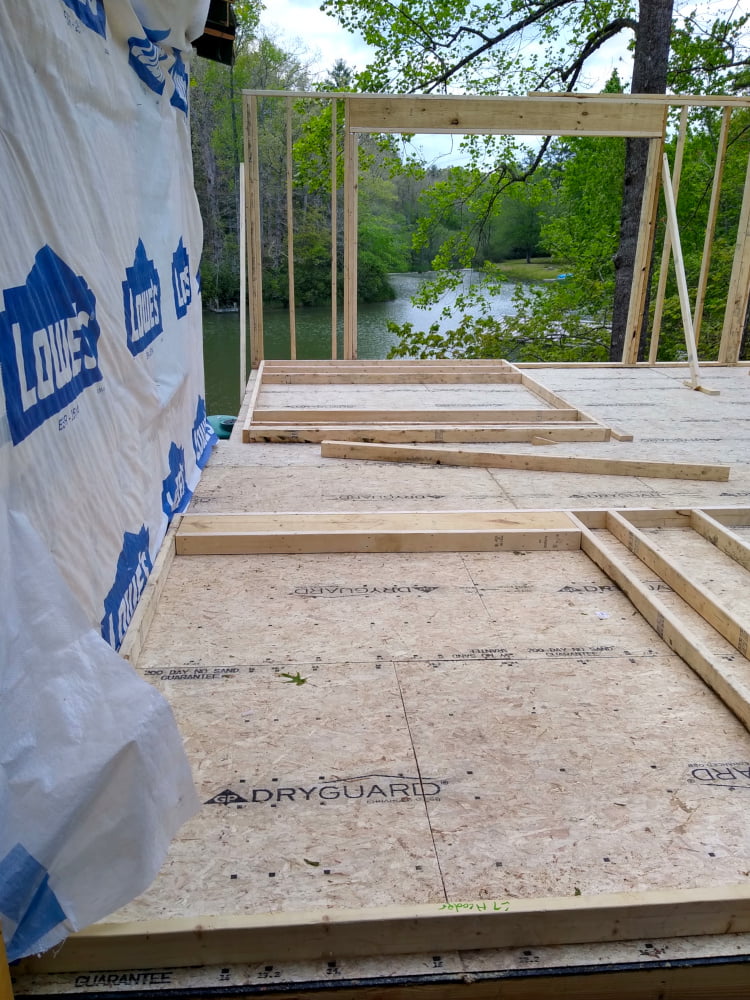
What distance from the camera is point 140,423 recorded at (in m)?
3.31

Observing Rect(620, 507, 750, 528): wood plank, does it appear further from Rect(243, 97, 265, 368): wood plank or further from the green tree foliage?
the green tree foliage

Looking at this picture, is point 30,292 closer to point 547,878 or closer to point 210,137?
point 547,878

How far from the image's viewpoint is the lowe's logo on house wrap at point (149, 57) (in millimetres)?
3316

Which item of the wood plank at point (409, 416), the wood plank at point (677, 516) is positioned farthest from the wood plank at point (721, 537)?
the wood plank at point (409, 416)

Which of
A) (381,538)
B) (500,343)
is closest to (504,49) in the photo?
(500,343)

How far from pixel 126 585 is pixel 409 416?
330 centimetres

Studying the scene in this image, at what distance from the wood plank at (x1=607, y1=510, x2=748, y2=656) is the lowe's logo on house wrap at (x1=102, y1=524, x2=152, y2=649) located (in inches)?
85.0

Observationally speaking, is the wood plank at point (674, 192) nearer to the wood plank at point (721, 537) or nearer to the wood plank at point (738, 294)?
Answer: the wood plank at point (738, 294)

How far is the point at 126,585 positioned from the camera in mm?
2861

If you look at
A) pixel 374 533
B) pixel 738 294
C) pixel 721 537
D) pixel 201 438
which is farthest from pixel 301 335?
pixel 721 537

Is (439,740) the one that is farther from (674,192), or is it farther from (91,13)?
(674,192)

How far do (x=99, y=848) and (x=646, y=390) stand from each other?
22.8 ft

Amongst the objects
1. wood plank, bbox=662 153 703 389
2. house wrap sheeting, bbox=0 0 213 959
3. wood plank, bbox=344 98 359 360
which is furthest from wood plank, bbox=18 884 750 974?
wood plank, bbox=344 98 359 360

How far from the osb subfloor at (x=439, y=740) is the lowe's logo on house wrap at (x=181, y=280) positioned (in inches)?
67.4
